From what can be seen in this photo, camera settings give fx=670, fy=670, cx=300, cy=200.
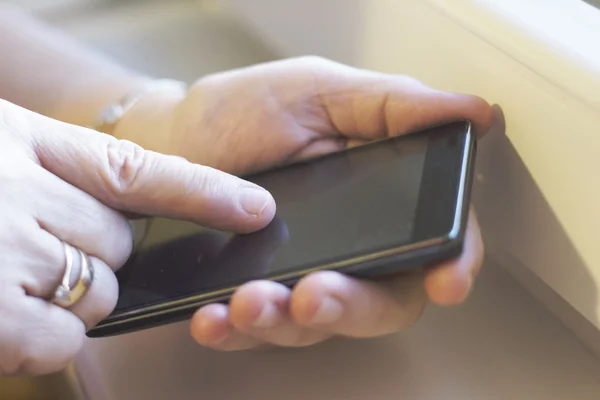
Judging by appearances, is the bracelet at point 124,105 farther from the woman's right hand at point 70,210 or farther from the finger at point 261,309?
the finger at point 261,309

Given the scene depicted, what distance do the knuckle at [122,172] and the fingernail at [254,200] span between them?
6 cm

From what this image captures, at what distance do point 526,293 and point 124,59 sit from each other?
507mm

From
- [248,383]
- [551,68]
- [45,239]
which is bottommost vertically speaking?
[248,383]

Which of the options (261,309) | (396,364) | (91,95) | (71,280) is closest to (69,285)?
(71,280)

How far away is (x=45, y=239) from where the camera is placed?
0.35 metres

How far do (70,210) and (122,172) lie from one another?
0.12ft

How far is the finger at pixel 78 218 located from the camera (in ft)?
1.19

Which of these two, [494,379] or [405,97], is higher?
[405,97]

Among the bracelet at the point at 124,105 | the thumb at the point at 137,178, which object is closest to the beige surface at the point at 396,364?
the thumb at the point at 137,178

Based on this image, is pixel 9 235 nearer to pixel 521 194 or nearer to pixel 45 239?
pixel 45 239

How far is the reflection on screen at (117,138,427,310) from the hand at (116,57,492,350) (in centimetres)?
2

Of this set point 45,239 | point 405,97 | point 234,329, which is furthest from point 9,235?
point 405,97

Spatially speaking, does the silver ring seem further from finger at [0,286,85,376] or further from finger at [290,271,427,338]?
finger at [290,271,427,338]

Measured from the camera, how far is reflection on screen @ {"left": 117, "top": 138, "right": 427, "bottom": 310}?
375mm
